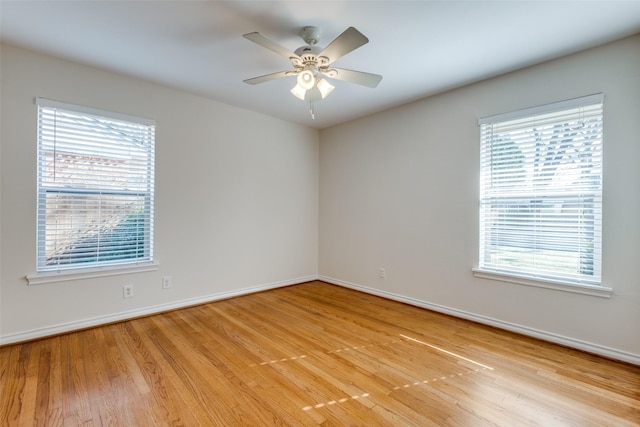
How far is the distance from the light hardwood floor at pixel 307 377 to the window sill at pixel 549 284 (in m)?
0.50

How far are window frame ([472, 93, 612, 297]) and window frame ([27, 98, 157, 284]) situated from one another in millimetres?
3510

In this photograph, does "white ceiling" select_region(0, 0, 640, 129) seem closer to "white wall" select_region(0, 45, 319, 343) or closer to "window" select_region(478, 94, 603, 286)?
"white wall" select_region(0, 45, 319, 343)

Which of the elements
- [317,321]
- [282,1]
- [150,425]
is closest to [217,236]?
[317,321]

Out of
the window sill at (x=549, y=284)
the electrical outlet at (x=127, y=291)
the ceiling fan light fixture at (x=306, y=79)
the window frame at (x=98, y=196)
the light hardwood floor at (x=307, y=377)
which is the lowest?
the light hardwood floor at (x=307, y=377)

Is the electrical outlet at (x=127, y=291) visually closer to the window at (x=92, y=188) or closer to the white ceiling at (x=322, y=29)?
the window at (x=92, y=188)

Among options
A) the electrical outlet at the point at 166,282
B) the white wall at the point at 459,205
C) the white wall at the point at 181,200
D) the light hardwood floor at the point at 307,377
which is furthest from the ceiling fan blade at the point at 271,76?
the electrical outlet at the point at 166,282

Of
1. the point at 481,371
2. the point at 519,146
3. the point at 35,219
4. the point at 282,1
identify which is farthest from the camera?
the point at 519,146

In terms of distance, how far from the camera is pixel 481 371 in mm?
2090

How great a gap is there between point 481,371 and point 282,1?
2899 mm

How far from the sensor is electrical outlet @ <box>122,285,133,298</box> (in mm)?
2975

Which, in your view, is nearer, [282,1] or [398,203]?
[282,1]

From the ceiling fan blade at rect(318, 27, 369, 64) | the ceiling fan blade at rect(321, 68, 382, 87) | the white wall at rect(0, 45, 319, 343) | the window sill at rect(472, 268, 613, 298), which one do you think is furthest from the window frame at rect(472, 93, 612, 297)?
the white wall at rect(0, 45, 319, 343)

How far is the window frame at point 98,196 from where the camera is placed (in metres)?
2.54

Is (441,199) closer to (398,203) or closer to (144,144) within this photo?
(398,203)
